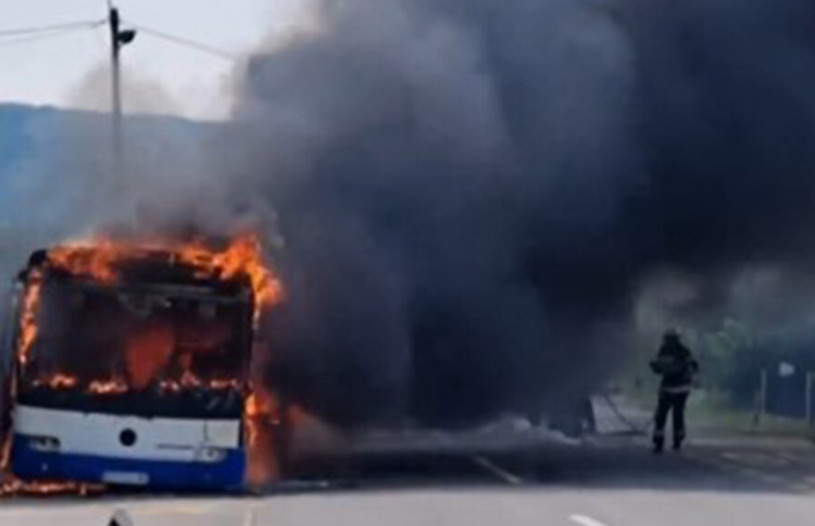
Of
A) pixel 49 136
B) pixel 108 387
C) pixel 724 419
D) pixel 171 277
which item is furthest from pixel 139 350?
pixel 724 419

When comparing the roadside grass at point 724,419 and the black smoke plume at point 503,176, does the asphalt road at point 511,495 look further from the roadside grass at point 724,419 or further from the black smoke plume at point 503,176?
the roadside grass at point 724,419

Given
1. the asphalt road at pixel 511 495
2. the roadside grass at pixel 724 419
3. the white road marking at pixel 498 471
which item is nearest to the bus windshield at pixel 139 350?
the asphalt road at pixel 511 495

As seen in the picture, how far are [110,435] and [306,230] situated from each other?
7.34 metres

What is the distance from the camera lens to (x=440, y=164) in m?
28.8

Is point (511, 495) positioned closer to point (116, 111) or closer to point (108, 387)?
point (108, 387)

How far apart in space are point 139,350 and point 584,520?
466cm

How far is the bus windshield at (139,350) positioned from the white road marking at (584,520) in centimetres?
358

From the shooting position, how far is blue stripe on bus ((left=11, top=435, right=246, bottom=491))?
1997 centimetres

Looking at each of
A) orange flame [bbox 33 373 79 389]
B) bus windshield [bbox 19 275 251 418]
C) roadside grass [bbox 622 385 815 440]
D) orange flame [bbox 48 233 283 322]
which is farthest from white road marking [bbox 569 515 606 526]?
roadside grass [bbox 622 385 815 440]

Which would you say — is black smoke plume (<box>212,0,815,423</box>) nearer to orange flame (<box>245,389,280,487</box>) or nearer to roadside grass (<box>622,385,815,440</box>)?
orange flame (<box>245,389,280,487</box>)

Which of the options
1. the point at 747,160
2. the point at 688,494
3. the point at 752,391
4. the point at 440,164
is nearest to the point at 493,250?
the point at 440,164

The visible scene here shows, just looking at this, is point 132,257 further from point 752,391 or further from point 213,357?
point 752,391

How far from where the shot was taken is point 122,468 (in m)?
20.1

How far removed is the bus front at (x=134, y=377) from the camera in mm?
20031
